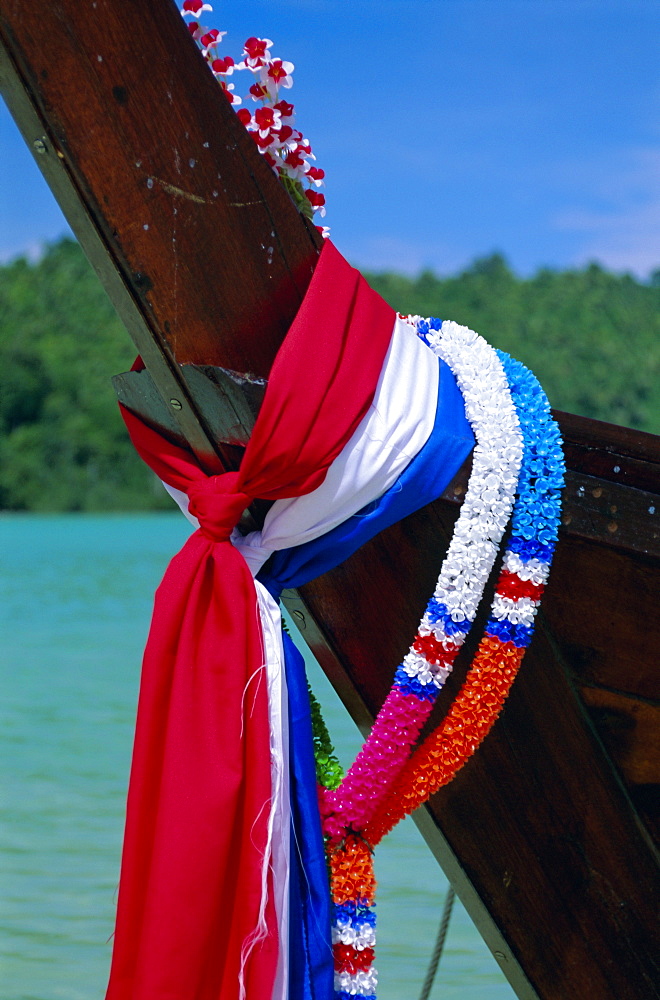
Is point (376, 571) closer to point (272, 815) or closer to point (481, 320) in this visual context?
point (272, 815)

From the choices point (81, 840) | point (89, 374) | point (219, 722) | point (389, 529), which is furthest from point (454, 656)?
point (89, 374)

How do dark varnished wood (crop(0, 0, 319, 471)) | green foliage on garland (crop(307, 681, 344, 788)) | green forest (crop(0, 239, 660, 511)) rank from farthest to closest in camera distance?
1. green forest (crop(0, 239, 660, 511))
2. green foliage on garland (crop(307, 681, 344, 788))
3. dark varnished wood (crop(0, 0, 319, 471))

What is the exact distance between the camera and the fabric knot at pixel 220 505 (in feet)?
5.35

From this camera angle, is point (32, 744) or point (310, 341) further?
point (32, 744)

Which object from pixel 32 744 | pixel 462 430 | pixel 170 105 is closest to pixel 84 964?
pixel 462 430

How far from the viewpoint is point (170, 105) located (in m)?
1.60

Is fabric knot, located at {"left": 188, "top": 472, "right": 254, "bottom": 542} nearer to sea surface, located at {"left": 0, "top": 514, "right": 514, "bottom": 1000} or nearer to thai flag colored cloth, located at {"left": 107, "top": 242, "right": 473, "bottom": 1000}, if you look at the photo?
thai flag colored cloth, located at {"left": 107, "top": 242, "right": 473, "bottom": 1000}

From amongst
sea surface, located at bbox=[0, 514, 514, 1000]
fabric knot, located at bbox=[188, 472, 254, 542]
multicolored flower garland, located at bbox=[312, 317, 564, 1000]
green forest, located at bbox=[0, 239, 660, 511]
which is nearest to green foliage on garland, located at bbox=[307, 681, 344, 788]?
multicolored flower garland, located at bbox=[312, 317, 564, 1000]

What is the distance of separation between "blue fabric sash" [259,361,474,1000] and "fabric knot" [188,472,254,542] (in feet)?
0.39

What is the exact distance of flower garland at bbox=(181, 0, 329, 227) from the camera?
1755 mm

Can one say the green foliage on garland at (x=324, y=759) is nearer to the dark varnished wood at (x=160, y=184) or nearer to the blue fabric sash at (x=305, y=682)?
the blue fabric sash at (x=305, y=682)

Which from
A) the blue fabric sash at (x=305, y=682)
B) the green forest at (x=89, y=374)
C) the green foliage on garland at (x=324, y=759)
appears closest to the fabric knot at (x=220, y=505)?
the blue fabric sash at (x=305, y=682)

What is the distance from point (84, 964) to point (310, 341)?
11.5ft

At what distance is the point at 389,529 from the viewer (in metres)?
1.78
